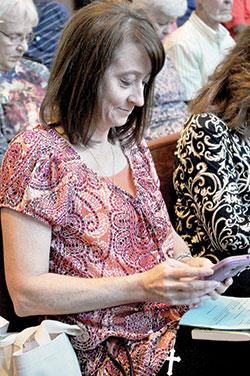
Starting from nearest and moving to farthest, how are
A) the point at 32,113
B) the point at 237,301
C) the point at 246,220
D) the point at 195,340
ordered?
the point at 195,340
the point at 237,301
the point at 246,220
the point at 32,113

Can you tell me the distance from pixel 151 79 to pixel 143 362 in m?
0.66

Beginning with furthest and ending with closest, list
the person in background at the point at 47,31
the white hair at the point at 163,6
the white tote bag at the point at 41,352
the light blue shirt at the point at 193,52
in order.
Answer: the light blue shirt at the point at 193,52 → the white hair at the point at 163,6 → the person in background at the point at 47,31 → the white tote bag at the point at 41,352

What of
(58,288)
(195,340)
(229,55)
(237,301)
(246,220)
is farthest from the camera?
(229,55)

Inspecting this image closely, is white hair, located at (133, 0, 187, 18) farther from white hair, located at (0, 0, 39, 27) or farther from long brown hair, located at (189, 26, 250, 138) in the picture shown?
long brown hair, located at (189, 26, 250, 138)

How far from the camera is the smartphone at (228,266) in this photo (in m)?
1.22

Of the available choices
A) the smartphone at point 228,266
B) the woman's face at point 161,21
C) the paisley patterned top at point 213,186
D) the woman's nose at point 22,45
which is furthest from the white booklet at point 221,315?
the woman's face at point 161,21

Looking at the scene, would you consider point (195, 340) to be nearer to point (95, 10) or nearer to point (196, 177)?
point (196, 177)

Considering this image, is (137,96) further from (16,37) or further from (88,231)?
(16,37)

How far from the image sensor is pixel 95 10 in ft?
4.46

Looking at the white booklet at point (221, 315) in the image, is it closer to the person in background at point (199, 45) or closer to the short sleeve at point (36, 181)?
the short sleeve at point (36, 181)

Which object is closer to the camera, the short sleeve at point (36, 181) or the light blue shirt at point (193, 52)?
the short sleeve at point (36, 181)

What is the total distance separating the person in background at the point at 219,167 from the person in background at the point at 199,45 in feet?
5.21

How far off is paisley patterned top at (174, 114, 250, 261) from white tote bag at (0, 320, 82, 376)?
0.62 m

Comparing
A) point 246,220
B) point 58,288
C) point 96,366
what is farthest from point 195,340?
point 246,220
